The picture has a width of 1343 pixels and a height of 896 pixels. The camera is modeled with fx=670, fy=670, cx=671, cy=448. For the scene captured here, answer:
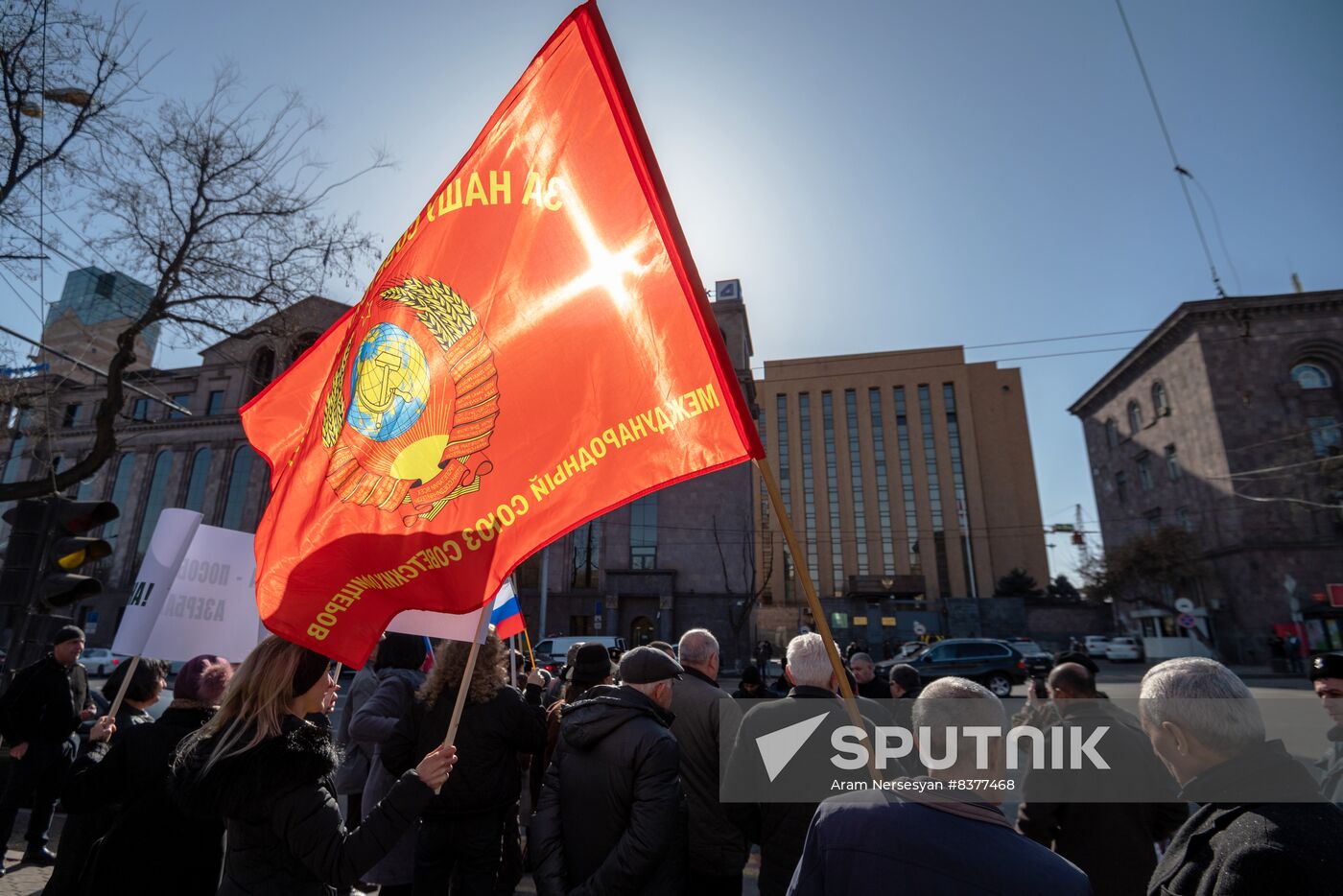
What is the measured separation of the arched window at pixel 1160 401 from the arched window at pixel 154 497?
59919 mm

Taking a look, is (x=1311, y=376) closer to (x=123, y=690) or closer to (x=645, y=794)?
(x=645, y=794)

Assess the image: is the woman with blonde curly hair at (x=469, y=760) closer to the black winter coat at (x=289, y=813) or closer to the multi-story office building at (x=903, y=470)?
the black winter coat at (x=289, y=813)

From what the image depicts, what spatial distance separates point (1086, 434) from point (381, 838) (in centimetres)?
6265

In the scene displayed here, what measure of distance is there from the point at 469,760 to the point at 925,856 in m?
2.47

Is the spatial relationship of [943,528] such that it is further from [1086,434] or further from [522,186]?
[522,186]

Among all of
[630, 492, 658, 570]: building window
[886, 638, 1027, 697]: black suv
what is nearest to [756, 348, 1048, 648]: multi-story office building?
[630, 492, 658, 570]: building window

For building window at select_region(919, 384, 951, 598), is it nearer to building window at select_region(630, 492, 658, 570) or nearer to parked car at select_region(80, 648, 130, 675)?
building window at select_region(630, 492, 658, 570)

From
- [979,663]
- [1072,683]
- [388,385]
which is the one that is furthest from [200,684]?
[979,663]

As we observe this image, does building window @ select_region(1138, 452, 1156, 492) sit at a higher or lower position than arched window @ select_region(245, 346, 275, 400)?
lower

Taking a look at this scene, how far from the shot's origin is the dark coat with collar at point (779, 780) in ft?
10.9

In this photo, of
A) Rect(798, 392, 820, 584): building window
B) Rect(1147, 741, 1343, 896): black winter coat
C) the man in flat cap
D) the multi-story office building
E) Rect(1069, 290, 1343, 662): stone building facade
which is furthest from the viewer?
Rect(798, 392, 820, 584): building window

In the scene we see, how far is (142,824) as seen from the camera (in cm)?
268

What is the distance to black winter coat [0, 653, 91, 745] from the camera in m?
5.38

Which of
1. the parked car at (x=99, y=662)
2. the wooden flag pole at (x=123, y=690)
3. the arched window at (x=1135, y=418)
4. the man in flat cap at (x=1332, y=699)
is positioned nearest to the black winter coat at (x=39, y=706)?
the wooden flag pole at (x=123, y=690)
